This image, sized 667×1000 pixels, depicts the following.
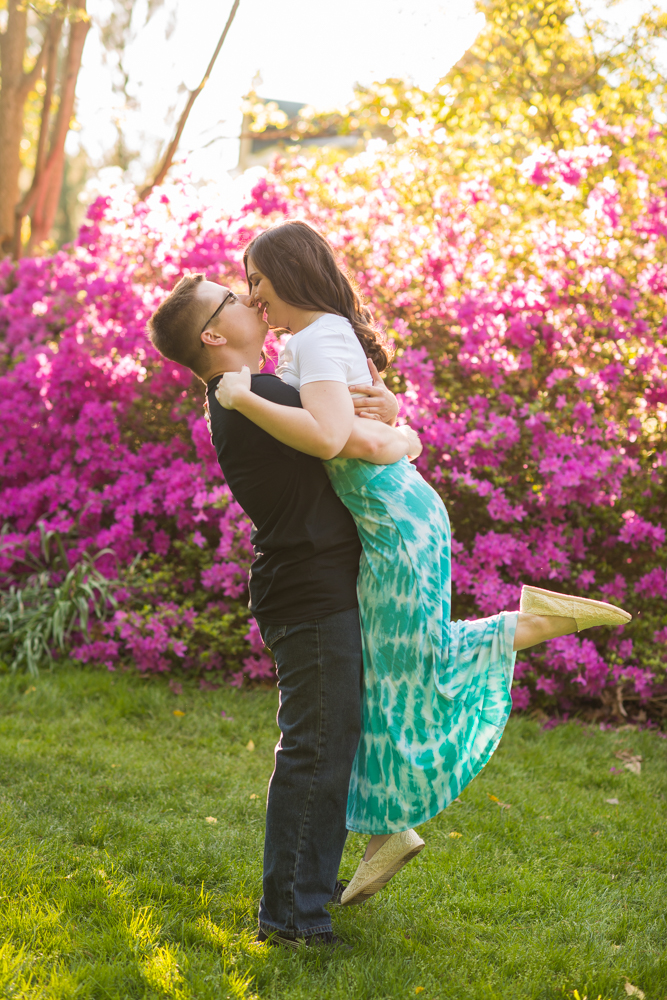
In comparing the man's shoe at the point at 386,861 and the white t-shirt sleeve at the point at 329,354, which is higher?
the white t-shirt sleeve at the point at 329,354

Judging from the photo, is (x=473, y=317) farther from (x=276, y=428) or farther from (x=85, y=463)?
(x=276, y=428)

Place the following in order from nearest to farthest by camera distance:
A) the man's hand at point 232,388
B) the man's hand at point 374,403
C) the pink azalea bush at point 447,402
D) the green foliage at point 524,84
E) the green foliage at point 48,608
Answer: the man's hand at point 232,388, the man's hand at point 374,403, the pink azalea bush at point 447,402, the green foliage at point 48,608, the green foliage at point 524,84

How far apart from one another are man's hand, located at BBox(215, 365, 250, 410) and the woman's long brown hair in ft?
0.87

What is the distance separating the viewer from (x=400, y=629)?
2.20 m

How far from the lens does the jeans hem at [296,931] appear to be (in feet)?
7.07

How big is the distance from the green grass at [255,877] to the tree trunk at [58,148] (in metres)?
5.75

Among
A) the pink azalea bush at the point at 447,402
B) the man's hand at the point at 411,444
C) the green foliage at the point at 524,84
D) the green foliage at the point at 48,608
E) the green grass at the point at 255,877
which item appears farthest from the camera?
the green foliage at the point at 524,84

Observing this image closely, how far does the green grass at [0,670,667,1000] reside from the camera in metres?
2.11

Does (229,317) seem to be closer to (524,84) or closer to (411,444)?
(411,444)

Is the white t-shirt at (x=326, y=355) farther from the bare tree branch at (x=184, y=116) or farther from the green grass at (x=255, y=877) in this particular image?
the bare tree branch at (x=184, y=116)

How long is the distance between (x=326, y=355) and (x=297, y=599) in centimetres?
63

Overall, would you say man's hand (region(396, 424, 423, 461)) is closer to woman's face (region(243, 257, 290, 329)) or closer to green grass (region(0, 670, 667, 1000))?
woman's face (region(243, 257, 290, 329))

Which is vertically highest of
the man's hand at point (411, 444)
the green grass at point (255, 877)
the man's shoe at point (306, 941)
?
the man's hand at point (411, 444)

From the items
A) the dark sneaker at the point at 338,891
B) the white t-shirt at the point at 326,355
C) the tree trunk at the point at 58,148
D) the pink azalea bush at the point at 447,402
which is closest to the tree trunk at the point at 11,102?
the tree trunk at the point at 58,148
